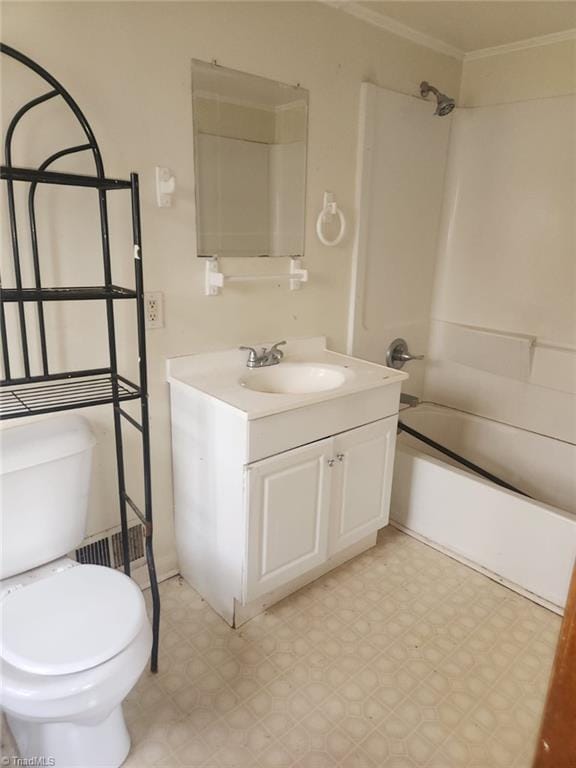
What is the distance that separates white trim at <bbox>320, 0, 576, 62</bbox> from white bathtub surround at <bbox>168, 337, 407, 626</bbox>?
1391mm

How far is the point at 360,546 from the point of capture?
2266mm

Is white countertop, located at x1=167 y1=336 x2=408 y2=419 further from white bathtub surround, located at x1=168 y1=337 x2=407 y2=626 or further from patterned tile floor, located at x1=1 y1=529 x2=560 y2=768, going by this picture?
patterned tile floor, located at x1=1 y1=529 x2=560 y2=768

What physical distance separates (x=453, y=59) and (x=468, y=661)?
8.73 feet

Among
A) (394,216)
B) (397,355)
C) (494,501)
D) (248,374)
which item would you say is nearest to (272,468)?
(248,374)

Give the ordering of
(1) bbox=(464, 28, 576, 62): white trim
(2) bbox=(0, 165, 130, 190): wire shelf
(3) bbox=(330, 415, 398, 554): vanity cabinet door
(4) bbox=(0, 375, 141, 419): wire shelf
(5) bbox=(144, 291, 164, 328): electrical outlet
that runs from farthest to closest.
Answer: (1) bbox=(464, 28, 576, 62): white trim, (3) bbox=(330, 415, 398, 554): vanity cabinet door, (5) bbox=(144, 291, 164, 328): electrical outlet, (4) bbox=(0, 375, 141, 419): wire shelf, (2) bbox=(0, 165, 130, 190): wire shelf

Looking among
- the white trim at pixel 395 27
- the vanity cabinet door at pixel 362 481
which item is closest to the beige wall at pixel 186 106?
the white trim at pixel 395 27

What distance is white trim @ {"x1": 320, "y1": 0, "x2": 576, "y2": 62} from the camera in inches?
79.1

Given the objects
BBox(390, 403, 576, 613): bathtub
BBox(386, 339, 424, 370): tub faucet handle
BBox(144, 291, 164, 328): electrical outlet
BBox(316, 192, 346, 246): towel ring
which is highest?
BBox(316, 192, 346, 246): towel ring

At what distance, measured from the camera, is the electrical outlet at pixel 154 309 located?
1.76m

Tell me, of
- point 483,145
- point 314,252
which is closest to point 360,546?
point 314,252

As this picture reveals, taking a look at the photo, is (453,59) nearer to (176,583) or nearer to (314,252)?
(314,252)

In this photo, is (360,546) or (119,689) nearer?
(119,689)

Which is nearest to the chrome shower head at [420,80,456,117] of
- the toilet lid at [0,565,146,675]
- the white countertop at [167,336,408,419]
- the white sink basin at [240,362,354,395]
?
the white countertop at [167,336,408,419]

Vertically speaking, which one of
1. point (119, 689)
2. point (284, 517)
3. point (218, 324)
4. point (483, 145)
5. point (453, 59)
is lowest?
point (119, 689)
